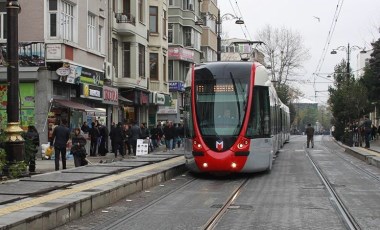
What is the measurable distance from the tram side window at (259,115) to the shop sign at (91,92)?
12007mm

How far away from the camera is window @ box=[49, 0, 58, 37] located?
2411 cm

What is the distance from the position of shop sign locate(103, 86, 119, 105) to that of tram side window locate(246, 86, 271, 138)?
14270 millimetres

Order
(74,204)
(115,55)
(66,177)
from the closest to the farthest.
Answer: (74,204) → (66,177) → (115,55)

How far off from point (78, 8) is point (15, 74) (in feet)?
45.3

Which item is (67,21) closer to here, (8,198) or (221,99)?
(221,99)

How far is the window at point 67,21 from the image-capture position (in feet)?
80.8

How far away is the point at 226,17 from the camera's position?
40.5m

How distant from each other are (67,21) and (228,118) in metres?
12.2

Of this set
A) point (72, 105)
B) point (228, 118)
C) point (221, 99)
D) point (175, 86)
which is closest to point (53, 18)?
point (72, 105)

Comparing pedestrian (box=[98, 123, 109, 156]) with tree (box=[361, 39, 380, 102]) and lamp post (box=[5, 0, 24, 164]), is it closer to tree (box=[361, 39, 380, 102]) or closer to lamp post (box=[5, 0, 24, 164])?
lamp post (box=[5, 0, 24, 164])

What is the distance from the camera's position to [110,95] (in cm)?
3023

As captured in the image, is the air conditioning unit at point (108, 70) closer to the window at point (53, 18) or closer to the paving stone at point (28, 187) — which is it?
the window at point (53, 18)

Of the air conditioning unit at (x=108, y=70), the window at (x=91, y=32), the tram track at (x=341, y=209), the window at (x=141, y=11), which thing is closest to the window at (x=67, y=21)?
the window at (x=91, y=32)

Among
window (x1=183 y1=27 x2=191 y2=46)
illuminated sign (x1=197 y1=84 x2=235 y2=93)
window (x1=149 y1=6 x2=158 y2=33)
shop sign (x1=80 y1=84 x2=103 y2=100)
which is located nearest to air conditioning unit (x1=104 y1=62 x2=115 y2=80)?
shop sign (x1=80 y1=84 x2=103 y2=100)
